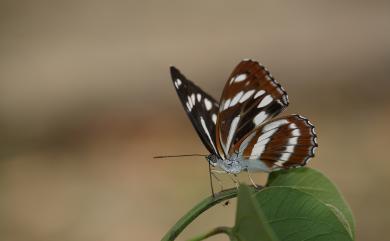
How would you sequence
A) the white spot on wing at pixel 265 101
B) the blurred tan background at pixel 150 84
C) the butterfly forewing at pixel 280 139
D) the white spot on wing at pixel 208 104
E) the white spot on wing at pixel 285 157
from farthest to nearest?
the blurred tan background at pixel 150 84, the white spot on wing at pixel 208 104, the white spot on wing at pixel 265 101, the butterfly forewing at pixel 280 139, the white spot on wing at pixel 285 157

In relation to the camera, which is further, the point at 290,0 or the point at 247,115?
the point at 290,0

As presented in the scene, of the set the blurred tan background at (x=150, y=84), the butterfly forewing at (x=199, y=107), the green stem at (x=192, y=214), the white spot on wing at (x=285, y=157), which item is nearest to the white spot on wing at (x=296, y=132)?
the white spot on wing at (x=285, y=157)

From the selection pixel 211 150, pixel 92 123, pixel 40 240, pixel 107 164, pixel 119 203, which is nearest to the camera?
pixel 211 150

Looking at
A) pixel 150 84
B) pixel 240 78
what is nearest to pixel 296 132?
pixel 240 78

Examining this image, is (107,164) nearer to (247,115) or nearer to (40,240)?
(40,240)

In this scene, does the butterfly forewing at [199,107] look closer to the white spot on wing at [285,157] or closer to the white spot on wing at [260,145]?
the white spot on wing at [260,145]

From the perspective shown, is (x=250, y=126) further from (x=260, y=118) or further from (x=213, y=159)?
(x=213, y=159)

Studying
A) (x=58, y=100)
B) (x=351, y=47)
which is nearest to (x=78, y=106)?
(x=58, y=100)
